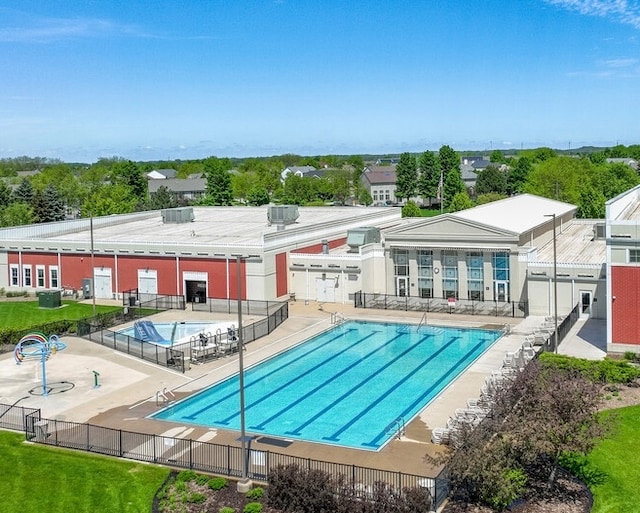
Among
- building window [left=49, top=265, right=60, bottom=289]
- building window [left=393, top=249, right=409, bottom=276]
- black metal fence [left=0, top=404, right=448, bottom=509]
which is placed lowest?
black metal fence [left=0, top=404, right=448, bottom=509]

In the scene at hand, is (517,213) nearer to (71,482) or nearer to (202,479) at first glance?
(202,479)

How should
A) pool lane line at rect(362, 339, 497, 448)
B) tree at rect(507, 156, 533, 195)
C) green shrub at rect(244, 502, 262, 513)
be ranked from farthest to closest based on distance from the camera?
tree at rect(507, 156, 533, 195)
pool lane line at rect(362, 339, 497, 448)
green shrub at rect(244, 502, 262, 513)

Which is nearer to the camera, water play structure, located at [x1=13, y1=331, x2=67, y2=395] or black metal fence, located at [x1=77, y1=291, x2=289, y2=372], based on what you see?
water play structure, located at [x1=13, y1=331, x2=67, y2=395]

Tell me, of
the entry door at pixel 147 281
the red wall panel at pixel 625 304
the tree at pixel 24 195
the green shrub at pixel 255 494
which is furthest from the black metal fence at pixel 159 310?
the tree at pixel 24 195

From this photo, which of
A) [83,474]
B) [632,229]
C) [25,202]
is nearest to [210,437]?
[83,474]

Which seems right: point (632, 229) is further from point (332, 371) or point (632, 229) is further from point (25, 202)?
point (25, 202)

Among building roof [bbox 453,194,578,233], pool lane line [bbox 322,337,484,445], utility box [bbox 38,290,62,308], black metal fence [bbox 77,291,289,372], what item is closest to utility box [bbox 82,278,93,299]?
utility box [bbox 38,290,62,308]

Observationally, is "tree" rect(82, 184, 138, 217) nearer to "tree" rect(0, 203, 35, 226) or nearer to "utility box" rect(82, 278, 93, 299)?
"tree" rect(0, 203, 35, 226)
